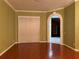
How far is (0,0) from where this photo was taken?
4.97m

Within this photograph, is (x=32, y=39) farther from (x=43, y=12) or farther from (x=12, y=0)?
(x=12, y=0)

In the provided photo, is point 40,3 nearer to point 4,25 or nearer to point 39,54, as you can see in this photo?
point 4,25

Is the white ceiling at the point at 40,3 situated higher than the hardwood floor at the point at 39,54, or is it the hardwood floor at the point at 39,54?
the white ceiling at the point at 40,3

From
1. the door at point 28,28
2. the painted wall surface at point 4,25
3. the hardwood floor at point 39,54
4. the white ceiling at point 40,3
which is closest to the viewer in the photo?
the hardwood floor at point 39,54

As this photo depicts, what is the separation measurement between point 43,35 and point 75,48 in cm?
371

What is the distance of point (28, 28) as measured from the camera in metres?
9.25

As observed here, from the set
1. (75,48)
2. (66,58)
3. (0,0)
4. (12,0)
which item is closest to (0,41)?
(0,0)

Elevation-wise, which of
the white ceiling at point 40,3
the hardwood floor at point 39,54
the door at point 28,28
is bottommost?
the hardwood floor at point 39,54

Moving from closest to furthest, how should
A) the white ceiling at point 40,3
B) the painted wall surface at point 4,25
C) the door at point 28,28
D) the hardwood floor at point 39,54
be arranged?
1. the hardwood floor at point 39,54
2. the painted wall surface at point 4,25
3. the white ceiling at point 40,3
4. the door at point 28,28

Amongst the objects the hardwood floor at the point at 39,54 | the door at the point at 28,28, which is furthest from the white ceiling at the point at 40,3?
the hardwood floor at the point at 39,54

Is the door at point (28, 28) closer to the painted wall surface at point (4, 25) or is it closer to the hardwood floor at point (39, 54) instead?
the painted wall surface at point (4, 25)

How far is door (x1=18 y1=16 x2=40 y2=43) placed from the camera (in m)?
9.18

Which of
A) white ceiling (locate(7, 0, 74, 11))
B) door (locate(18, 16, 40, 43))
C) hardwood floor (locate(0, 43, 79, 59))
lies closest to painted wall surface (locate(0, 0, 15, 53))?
hardwood floor (locate(0, 43, 79, 59))

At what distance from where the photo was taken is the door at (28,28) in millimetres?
9180
